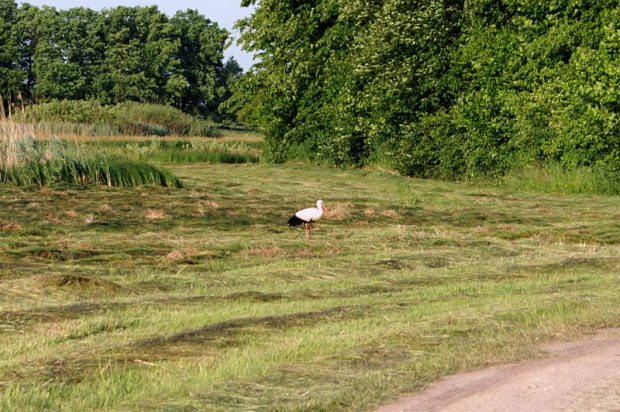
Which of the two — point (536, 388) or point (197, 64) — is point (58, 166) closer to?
point (536, 388)

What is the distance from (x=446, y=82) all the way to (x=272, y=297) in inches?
802

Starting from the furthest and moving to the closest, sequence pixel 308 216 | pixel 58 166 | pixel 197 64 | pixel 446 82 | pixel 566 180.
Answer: pixel 197 64 < pixel 446 82 < pixel 566 180 < pixel 58 166 < pixel 308 216

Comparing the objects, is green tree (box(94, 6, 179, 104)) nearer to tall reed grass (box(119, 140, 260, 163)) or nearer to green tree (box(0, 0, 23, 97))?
green tree (box(0, 0, 23, 97))

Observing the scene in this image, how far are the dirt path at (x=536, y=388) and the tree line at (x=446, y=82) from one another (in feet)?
53.3

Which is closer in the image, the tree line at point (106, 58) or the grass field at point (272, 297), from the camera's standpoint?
the grass field at point (272, 297)

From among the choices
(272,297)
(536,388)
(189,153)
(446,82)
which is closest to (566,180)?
(446,82)

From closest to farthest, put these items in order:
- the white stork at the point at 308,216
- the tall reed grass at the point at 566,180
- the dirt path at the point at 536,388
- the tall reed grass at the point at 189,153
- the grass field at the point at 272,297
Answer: the dirt path at the point at 536,388 → the grass field at the point at 272,297 → the white stork at the point at 308,216 → the tall reed grass at the point at 566,180 → the tall reed grass at the point at 189,153

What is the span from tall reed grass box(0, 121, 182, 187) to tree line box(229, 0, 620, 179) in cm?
980

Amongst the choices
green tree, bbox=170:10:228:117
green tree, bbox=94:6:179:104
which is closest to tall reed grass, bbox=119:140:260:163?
green tree, bbox=94:6:179:104

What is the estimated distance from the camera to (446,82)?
28.8m

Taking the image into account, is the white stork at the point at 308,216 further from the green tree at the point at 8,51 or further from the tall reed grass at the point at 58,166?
the green tree at the point at 8,51

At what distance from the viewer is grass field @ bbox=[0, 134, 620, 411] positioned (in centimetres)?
633

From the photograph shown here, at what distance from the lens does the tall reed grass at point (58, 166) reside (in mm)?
21656

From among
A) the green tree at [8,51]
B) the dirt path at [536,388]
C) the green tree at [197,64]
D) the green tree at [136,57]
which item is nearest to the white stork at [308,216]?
the dirt path at [536,388]
